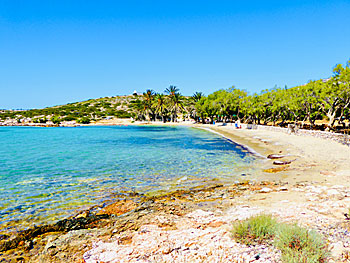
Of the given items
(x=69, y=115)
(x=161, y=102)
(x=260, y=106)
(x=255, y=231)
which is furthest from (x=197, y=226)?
(x=69, y=115)

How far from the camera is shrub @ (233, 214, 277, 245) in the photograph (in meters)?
4.55

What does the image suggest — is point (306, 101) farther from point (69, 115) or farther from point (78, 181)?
point (69, 115)

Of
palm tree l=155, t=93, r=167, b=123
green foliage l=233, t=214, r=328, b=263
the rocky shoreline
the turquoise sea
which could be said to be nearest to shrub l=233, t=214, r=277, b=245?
green foliage l=233, t=214, r=328, b=263

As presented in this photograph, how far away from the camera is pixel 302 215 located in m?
5.79

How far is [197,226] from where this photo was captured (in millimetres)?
5535

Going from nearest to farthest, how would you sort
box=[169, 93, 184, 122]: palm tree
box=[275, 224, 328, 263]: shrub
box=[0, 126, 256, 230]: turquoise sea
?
1. box=[275, 224, 328, 263]: shrub
2. box=[0, 126, 256, 230]: turquoise sea
3. box=[169, 93, 184, 122]: palm tree

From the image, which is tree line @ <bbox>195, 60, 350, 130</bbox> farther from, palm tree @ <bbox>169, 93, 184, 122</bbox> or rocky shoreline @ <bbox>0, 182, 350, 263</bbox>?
rocky shoreline @ <bbox>0, 182, 350, 263</bbox>

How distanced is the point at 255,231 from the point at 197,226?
1.48m

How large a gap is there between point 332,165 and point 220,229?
1112cm

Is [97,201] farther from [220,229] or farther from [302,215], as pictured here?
[302,215]

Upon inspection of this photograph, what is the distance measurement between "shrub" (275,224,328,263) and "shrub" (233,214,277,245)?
23 centimetres

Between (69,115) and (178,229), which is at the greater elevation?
(69,115)

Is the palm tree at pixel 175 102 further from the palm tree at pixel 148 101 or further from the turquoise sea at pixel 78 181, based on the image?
the turquoise sea at pixel 78 181

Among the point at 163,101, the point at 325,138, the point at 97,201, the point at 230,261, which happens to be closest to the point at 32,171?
the point at 97,201
